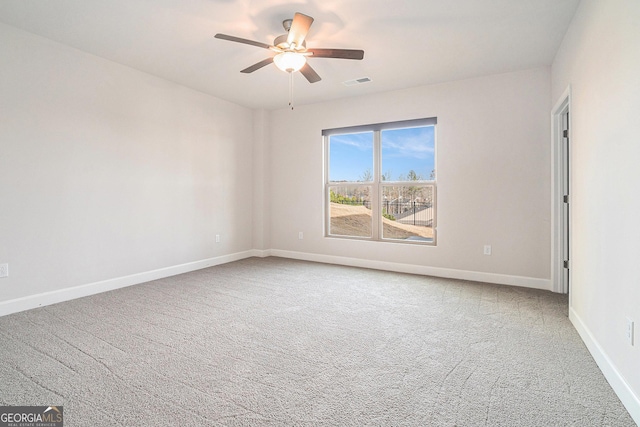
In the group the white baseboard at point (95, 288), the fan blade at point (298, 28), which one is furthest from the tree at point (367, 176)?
the fan blade at point (298, 28)

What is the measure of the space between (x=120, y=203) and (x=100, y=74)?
149 centimetres

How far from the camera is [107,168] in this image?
3.88m

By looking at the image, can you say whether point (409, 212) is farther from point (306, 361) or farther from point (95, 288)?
point (95, 288)

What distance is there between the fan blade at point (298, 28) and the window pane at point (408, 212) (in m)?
2.88

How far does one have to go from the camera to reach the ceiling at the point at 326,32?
2.74 metres

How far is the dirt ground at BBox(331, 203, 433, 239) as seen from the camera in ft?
16.4

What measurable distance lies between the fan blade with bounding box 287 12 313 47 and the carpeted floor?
243cm

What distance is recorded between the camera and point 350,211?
5.57m

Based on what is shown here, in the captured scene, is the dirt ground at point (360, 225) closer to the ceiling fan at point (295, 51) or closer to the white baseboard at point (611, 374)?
the white baseboard at point (611, 374)

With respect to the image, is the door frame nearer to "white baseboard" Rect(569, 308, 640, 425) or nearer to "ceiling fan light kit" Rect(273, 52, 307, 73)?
"white baseboard" Rect(569, 308, 640, 425)

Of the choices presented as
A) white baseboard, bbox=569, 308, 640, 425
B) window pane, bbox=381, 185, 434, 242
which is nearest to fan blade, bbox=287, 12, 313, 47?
window pane, bbox=381, 185, 434, 242

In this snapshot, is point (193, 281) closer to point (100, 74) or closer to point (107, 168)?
point (107, 168)

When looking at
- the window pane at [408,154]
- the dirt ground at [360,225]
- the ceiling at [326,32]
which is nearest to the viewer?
the ceiling at [326,32]

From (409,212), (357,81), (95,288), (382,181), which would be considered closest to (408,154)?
(382,181)
